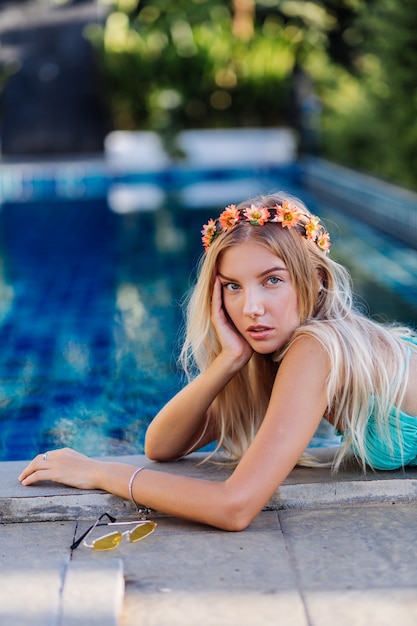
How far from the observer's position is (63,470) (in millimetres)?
2539

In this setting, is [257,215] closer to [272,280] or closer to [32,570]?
[272,280]

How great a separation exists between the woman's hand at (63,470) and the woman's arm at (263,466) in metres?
0.13

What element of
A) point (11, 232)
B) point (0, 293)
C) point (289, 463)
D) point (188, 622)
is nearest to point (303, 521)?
point (289, 463)

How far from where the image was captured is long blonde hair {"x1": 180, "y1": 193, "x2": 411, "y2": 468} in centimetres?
232

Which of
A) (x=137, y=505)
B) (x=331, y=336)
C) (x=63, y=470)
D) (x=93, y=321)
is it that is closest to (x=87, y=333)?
(x=93, y=321)

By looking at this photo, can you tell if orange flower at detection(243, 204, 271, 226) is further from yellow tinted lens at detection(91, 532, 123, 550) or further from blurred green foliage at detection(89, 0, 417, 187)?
blurred green foliage at detection(89, 0, 417, 187)

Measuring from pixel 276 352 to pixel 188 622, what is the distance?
82cm

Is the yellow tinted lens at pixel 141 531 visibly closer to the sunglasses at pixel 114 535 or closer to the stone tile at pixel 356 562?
the sunglasses at pixel 114 535

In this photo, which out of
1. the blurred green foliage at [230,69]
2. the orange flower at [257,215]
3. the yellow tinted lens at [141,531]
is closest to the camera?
the yellow tinted lens at [141,531]

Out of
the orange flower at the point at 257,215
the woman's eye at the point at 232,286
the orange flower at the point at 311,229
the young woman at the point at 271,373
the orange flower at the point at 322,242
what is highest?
the orange flower at the point at 257,215

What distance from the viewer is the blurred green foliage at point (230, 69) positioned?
43.5 ft

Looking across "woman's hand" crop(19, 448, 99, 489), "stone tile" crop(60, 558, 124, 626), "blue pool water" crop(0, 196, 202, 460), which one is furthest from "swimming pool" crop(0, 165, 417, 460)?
"stone tile" crop(60, 558, 124, 626)

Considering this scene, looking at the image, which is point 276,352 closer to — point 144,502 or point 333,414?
point 333,414

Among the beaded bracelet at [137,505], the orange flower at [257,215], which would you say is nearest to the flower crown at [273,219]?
the orange flower at [257,215]
